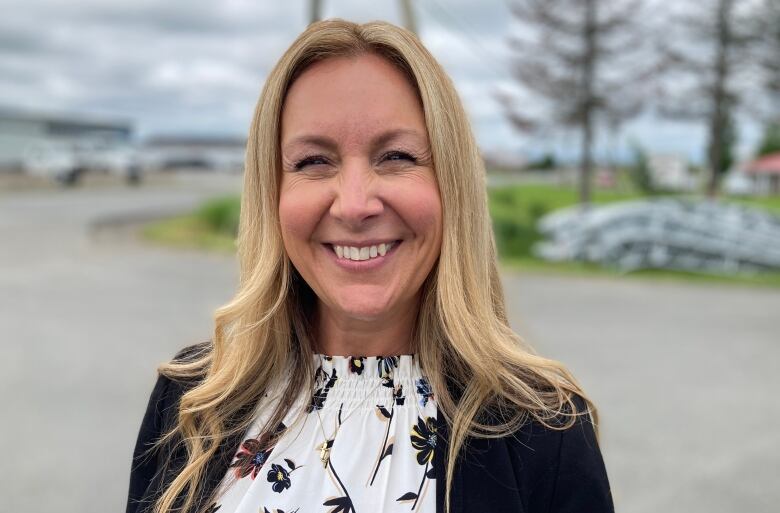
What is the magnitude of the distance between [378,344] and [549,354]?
5735 mm

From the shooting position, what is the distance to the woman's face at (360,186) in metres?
1.43

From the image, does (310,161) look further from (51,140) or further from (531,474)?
Result: (51,140)

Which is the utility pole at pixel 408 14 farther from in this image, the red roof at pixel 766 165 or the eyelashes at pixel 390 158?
the red roof at pixel 766 165

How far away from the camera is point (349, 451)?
1.50 m

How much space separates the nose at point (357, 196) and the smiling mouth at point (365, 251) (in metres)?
0.05

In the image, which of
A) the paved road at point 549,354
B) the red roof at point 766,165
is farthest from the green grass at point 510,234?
the red roof at point 766,165

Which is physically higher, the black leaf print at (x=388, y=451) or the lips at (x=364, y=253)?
the lips at (x=364, y=253)

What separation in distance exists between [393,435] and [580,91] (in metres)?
14.4

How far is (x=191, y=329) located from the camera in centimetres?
804

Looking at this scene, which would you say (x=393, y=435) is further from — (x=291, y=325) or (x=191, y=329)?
(x=191, y=329)

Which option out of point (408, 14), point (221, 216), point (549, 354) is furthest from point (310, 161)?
point (221, 216)

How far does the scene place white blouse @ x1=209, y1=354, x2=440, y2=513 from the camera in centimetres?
145

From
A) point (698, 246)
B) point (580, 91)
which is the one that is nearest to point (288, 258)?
point (698, 246)

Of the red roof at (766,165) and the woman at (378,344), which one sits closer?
the woman at (378,344)
